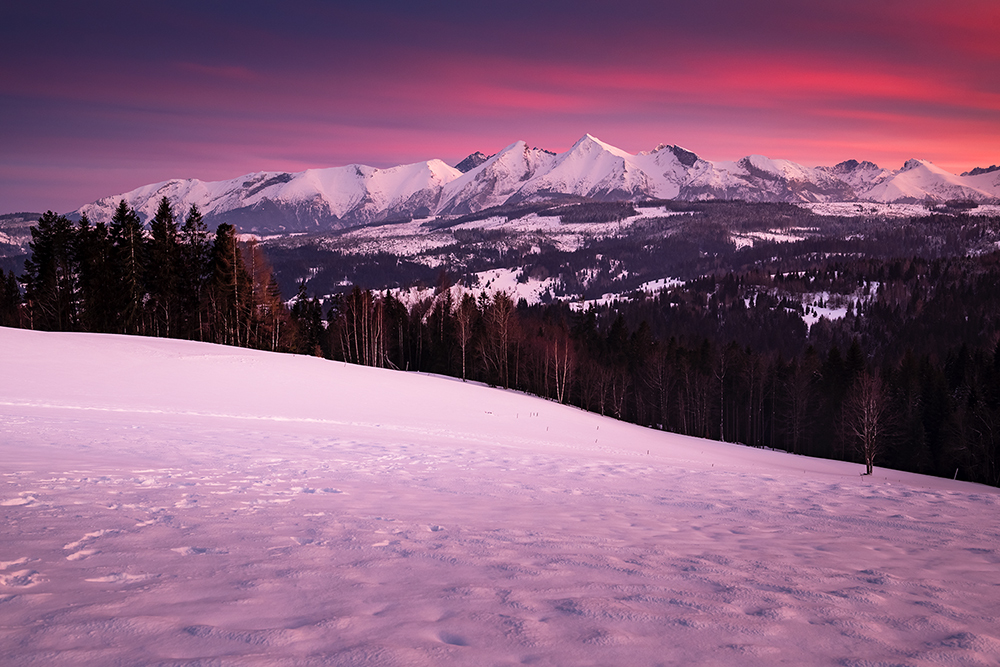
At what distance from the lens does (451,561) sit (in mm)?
6289

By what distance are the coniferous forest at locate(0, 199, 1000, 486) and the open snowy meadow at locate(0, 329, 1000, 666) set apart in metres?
28.9

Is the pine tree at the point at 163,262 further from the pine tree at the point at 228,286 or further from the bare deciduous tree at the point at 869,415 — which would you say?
the bare deciduous tree at the point at 869,415

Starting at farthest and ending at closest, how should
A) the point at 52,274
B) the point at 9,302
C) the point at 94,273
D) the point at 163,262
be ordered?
the point at 9,302
the point at 52,274
the point at 94,273
the point at 163,262

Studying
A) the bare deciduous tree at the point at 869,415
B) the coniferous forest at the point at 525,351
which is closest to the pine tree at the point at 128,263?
the coniferous forest at the point at 525,351

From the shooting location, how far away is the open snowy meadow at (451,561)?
13.6 ft

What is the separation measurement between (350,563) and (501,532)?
247cm

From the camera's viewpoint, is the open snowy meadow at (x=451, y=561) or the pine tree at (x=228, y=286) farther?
the pine tree at (x=228, y=286)

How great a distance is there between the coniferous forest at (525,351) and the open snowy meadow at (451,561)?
28905 millimetres

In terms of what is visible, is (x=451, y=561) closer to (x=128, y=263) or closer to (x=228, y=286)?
(x=228, y=286)

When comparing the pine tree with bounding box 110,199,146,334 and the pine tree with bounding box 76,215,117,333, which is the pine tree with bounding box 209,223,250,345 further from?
the pine tree with bounding box 76,215,117,333

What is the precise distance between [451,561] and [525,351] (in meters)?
67.3

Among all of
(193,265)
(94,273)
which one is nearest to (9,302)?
(94,273)

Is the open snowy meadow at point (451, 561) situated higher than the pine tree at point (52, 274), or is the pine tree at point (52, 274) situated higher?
the pine tree at point (52, 274)

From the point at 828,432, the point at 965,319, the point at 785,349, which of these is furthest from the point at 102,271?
the point at 965,319
